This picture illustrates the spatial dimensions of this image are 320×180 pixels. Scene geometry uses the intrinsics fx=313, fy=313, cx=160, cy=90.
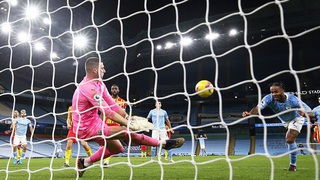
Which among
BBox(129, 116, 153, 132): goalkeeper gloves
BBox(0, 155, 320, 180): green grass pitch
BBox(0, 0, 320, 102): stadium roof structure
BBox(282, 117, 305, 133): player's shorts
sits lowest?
BBox(0, 155, 320, 180): green grass pitch

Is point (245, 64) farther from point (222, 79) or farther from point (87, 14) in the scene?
point (87, 14)

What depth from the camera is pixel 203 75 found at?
2777 cm

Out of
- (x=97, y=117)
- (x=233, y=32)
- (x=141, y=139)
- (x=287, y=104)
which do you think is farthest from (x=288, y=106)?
(x=233, y=32)

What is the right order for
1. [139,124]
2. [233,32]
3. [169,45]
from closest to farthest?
[139,124] < [233,32] < [169,45]

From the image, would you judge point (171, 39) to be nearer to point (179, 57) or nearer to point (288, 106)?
point (179, 57)

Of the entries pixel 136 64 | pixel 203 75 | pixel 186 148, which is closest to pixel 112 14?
pixel 136 64

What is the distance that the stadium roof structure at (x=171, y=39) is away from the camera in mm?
17766

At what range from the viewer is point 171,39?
22953mm

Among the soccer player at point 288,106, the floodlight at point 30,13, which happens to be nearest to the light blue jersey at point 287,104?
the soccer player at point 288,106

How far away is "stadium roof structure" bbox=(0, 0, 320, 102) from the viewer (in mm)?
17766

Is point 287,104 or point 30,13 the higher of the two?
point 30,13

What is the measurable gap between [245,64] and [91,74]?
2351 centimetres

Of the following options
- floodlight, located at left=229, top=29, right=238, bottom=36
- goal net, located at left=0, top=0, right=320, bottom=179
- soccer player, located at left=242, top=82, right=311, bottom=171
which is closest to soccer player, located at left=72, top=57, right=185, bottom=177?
soccer player, located at left=242, top=82, right=311, bottom=171

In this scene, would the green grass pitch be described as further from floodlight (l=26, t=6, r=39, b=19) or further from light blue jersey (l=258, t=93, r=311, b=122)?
floodlight (l=26, t=6, r=39, b=19)
